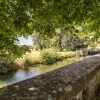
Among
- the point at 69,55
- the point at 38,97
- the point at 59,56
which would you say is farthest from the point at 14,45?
the point at 69,55

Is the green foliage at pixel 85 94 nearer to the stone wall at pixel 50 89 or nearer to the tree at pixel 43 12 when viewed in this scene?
the stone wall at pixel 50 89

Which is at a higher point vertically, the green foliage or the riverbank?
the green foliage

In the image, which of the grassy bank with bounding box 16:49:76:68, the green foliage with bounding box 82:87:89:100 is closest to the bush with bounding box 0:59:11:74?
the grassy bank with bounding box 16:49:76:68

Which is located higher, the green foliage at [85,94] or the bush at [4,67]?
the green foliage at [85,94]

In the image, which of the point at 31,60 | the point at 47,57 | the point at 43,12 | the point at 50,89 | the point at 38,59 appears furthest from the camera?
the point at 47,57

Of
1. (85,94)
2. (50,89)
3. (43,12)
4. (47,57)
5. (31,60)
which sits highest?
(43,12)

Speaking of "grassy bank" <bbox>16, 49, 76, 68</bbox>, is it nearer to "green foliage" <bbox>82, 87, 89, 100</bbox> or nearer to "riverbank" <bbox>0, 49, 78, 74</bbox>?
"riverbank" <bbox>0, 49, 78, 74</bbox>

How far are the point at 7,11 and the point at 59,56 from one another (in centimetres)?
2399

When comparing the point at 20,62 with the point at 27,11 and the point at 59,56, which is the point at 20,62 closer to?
the point at 59,56

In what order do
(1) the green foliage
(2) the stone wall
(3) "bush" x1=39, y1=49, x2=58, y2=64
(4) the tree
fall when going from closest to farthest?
(2) the stone wall → (4) the tree → (1) the green foliage → (3) "bush" x1=39, y1=49, x2=58, y2=64

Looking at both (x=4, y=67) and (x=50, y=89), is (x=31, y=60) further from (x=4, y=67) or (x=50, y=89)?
(x=50, y=89)

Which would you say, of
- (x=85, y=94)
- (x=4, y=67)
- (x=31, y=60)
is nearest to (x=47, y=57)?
(x=31, y=60)

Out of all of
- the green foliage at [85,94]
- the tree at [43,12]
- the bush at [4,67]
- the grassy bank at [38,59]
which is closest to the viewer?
the tree at [43,12]

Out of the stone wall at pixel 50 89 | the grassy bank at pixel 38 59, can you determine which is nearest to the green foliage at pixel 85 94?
the stone wall at pixel 50 89
